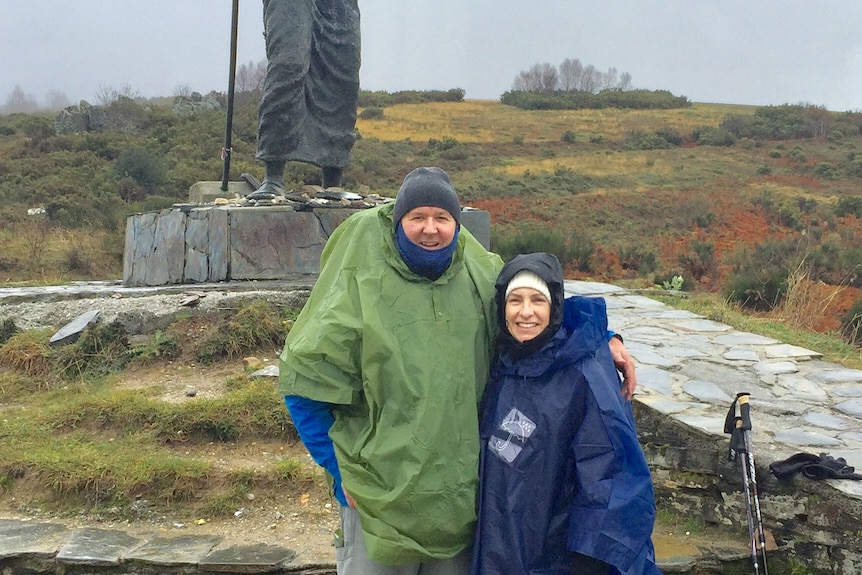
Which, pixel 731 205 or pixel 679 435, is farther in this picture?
pixel 731 205

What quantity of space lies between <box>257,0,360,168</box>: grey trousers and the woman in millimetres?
3910

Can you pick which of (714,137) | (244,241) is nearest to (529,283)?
(244,241)

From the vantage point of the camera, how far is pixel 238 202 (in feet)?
17.6

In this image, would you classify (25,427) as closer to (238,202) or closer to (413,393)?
(238,202)

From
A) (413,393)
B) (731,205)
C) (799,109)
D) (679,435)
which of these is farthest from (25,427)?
(799,109)

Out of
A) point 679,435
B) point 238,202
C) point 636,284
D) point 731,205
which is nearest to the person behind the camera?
point 679,435

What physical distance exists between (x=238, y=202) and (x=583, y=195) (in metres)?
18.8

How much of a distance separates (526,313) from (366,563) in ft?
2.33

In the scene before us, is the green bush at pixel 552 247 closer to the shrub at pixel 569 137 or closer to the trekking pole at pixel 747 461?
the trekking pole at pixel 747 461

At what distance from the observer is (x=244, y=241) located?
508cm

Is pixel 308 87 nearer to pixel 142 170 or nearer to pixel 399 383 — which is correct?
pixel 399 383

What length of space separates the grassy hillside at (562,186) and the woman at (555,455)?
731 centimetres

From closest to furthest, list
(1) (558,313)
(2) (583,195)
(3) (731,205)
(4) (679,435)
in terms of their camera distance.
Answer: (1) (558,313) < (4) (679,435) < (3) (731,205) < (2) (583,195)

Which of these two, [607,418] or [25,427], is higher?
[607,418]
